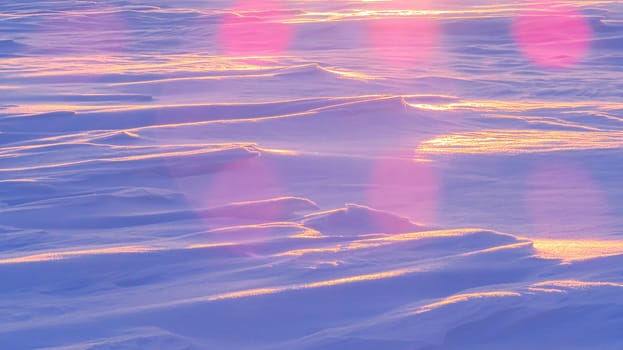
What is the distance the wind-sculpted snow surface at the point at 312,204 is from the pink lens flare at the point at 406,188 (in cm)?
1

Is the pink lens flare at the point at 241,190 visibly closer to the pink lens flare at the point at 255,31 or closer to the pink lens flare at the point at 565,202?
the pink lens flare at the point at 565,202

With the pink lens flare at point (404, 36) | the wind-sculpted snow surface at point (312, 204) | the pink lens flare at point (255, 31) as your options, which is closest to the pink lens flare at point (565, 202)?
the wind-sculpted snow surface at point (312, 204)

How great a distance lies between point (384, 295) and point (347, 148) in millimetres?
1894

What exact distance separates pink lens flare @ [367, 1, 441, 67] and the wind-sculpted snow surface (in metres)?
0.30

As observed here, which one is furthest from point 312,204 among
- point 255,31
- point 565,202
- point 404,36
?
point 255,31

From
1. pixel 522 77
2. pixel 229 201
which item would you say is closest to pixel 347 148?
pixel 229 201

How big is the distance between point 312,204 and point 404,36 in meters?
5.89

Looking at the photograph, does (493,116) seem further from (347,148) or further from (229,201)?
(229,201)

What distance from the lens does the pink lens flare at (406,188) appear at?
322 centimetres

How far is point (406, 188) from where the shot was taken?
352 cm

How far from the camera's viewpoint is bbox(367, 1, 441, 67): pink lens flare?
7.68 meters

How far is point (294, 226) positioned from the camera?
2.94 meters

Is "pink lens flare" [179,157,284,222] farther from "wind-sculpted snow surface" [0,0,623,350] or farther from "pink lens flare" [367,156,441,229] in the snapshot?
"pink lens flare" [367,156,441,229]

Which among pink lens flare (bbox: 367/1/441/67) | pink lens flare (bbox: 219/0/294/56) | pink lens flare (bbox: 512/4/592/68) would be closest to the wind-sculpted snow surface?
pink lens flare (bbox: 512/4/592/68)
